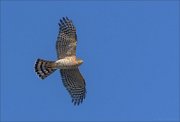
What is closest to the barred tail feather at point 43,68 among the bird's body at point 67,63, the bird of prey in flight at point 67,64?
the bird of prey in flight at point 67,64

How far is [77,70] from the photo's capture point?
2092 centimetres

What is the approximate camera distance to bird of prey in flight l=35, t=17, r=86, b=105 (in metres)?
20.3

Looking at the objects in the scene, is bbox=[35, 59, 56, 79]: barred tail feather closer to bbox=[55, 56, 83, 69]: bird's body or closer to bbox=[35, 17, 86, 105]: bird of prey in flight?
bbox=[35, 17, 86, 105]: bird of prey in flight

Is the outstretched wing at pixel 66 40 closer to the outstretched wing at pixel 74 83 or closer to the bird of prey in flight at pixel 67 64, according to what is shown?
the bird of prey in flight at pixel 67 64

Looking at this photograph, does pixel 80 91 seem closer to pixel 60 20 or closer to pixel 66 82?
pixel 66 82

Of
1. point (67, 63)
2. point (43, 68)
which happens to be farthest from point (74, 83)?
point (43, 68)

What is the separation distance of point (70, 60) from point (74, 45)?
0.53 meters

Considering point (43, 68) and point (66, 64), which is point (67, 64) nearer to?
point (66, 64)

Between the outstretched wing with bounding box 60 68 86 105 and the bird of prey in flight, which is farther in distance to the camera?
the outstretched wing with bounding box 60 68 86 105

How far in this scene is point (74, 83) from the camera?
69.5ft

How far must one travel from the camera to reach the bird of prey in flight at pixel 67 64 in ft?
66.6

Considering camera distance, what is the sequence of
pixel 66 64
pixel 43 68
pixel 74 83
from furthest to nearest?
1. pixel 74 83
2. pixel 66 64
3. pixel 43 68

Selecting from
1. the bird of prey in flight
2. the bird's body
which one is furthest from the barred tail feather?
the bird's body

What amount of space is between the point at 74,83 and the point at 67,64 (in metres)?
1.05
